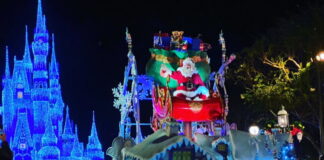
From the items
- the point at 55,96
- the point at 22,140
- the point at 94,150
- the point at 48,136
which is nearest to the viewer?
the point at 22,140

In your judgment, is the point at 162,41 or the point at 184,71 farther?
the point at 162,41

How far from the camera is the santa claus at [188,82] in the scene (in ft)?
65.4

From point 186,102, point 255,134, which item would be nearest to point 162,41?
point 186,102

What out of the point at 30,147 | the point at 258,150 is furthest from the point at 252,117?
the point at 30,147

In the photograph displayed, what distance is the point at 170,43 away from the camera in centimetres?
2078

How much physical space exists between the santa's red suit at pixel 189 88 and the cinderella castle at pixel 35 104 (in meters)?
36.0

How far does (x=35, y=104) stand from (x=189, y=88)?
3892cm

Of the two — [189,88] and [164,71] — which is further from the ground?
[164,71]

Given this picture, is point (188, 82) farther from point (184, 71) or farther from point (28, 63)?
point (28, 63)

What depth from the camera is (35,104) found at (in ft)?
184

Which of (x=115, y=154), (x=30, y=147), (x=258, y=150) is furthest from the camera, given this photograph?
(x=30, y=147)

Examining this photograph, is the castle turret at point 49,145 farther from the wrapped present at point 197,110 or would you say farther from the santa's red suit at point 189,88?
the wrapped present at point 197,110

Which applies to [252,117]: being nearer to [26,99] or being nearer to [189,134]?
[189,134]

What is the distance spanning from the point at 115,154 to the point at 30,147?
3866cm
